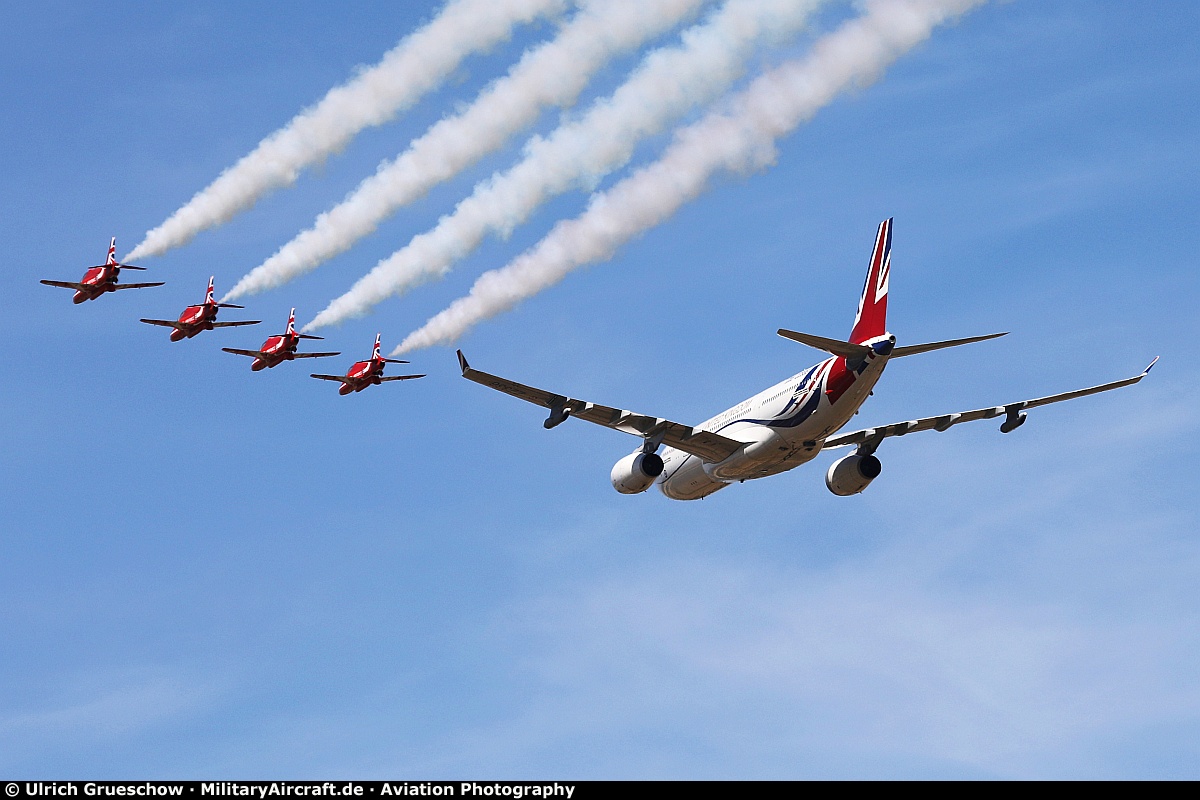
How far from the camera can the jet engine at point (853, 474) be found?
64250 millimetres

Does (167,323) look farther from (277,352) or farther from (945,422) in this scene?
(945,422)

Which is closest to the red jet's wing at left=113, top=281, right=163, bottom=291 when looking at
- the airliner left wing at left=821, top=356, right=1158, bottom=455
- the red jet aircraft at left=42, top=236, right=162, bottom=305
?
the red jet aircraft at left=42, top=236, right=162, bottom=305

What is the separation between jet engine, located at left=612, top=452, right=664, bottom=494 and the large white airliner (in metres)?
0.04

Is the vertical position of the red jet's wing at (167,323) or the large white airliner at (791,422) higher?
the red jet's wing at (167,323)

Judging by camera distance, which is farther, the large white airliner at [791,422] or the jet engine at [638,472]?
the jet engine at [638,472]

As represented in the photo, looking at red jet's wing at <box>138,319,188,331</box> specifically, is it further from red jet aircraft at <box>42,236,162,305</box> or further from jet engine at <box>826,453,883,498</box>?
jet engine at <box>826,453,883,498</box>

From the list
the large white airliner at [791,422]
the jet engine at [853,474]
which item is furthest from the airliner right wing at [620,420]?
the jet engine at [853,474]

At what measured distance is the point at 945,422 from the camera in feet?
215

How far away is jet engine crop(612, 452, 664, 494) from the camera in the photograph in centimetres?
6200

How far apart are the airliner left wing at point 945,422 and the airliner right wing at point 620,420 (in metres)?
5.19

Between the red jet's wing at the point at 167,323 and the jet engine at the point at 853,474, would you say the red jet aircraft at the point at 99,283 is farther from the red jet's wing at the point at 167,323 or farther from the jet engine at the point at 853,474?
the jet engine at the point at 853,474

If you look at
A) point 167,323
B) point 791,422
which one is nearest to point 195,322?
point 167,323

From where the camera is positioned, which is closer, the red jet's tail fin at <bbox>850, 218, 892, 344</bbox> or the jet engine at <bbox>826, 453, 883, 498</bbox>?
the red jet's tail fin at <bbox>850, 218, 892, 344</bbox>
